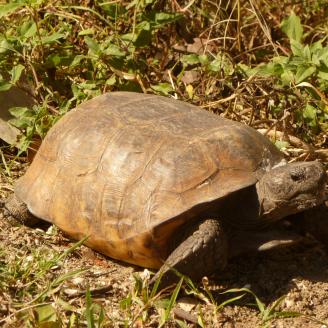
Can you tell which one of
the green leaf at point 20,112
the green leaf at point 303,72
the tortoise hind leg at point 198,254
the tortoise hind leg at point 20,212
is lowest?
the tortoise hind leg at point 20,212

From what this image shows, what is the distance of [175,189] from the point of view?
3.28m

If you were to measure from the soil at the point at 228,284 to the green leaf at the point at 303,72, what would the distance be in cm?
99

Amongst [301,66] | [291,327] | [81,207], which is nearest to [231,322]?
[291,327]

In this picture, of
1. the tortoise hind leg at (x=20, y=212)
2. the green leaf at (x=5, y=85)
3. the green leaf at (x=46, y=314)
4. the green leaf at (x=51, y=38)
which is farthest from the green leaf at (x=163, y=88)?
the green leaf at (x=46, y=314)

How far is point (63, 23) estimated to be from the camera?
16.7 feet

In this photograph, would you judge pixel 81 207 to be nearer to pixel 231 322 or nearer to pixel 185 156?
pixel 185 156

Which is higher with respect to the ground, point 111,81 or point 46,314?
point 111,81

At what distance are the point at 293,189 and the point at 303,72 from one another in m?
1.15

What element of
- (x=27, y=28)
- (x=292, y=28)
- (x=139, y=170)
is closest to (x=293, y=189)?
(x=139, y=170)

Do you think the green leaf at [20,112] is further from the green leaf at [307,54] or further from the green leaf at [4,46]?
the green leaf at [307,54]

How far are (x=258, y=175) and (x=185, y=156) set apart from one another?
1.17 ft

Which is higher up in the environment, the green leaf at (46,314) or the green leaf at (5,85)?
the green leaf at (5,85)

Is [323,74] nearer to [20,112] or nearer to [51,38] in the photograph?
[51,38]

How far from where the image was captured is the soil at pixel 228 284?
3.12 meters
